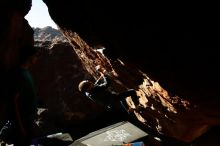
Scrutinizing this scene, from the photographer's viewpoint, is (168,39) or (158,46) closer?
(168,39)

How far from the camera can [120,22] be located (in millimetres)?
4707

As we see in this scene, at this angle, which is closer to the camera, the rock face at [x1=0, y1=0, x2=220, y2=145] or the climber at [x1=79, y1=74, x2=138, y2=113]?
the rock face at [x1=0, y1=0, x2=220, y2=145]

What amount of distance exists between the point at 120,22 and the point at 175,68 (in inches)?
48.8

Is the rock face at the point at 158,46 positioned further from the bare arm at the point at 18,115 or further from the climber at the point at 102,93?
the bare arm at the point at 18,115

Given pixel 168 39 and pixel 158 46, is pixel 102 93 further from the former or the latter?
pixel 168 39

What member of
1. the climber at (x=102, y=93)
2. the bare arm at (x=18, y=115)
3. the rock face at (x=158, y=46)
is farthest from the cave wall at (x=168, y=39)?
the bare arm at (x=18, y=115)

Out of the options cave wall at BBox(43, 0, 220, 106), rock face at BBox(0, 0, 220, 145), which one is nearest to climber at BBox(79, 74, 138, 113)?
rock face at BBox(0, 0, 220, 145)

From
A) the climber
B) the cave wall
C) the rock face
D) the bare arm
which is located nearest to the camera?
the cave wall

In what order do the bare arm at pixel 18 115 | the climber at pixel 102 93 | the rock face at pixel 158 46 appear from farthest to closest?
1. the climber at pixel 102 93
2. the bare arm at pixel 18 115
3. the rock face at pixel 158 46

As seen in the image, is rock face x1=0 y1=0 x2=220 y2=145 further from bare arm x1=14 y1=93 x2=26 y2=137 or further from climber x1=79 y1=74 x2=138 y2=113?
bare arm x1=14 y1=93 x2=26 y2=137

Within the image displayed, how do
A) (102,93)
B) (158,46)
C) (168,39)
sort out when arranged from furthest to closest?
(102,93)
(158,46)
(168,39)

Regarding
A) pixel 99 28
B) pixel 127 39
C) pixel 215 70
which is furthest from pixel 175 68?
pixel 99 28

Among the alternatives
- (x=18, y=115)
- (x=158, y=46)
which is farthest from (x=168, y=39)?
(x=18, y=115)

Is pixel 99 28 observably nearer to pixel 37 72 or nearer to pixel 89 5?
pixel 89 5
